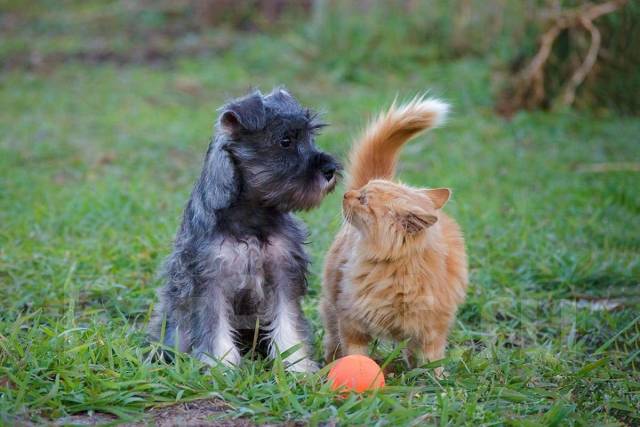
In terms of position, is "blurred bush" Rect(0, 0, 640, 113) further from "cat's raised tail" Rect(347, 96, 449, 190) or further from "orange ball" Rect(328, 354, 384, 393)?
"orange ball" Rect(328, 354, 384, 393)

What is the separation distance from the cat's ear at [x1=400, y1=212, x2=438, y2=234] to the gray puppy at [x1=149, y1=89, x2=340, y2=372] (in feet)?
1.56

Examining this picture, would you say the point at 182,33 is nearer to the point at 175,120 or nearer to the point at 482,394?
the point at 175,120

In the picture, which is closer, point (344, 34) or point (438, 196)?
point (438, 196)

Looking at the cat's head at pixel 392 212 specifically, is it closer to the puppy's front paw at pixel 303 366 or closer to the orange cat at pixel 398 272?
the orange cat at pixel 398 272

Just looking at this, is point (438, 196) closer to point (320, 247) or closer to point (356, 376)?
point (356, 376)

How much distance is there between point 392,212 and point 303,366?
982mm

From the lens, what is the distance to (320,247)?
6359 millimetres

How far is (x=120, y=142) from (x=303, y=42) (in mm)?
4827

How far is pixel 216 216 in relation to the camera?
4398 millimetres

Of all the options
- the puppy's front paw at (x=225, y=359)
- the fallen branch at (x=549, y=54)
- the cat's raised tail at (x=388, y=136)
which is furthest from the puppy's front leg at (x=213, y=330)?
the fallen branch at (x=549, y=54)

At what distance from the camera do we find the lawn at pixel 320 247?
12.7 feet

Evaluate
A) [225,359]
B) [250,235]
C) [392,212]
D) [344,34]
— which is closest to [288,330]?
[225,359]

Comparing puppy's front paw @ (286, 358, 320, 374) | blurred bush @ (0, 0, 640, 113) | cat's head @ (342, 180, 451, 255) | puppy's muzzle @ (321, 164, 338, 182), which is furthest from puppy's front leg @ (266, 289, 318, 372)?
blurred bush @ (0, 0, 640, 113)

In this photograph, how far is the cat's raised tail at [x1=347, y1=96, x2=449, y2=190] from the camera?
15.8 ft
